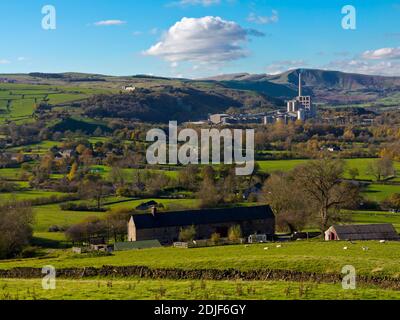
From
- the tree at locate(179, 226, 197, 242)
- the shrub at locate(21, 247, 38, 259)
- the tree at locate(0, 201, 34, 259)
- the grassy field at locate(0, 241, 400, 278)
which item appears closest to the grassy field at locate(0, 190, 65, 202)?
the tree at locate(0, 201, 34, 259)

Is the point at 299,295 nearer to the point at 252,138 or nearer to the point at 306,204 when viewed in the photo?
the point at 306,204

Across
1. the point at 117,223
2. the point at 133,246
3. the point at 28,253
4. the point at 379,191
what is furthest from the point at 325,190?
the point at 379,191

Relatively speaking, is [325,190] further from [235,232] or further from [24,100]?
[24,100]

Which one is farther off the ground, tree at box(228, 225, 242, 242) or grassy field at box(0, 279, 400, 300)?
grassy field at box(0, 279, 400, 300)

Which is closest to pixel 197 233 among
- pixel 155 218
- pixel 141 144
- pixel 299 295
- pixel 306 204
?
pixel 155 218

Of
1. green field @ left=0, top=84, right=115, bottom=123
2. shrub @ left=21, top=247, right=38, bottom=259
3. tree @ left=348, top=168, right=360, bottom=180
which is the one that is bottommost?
shrub @ left=21, top=247, right=38, bottom=259

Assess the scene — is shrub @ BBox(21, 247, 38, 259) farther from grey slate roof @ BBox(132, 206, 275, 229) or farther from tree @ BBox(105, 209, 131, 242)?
tree @ BBox(105, 209, 131, 242)

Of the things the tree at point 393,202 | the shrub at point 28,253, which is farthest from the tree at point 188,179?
the shrub at point 28,253
